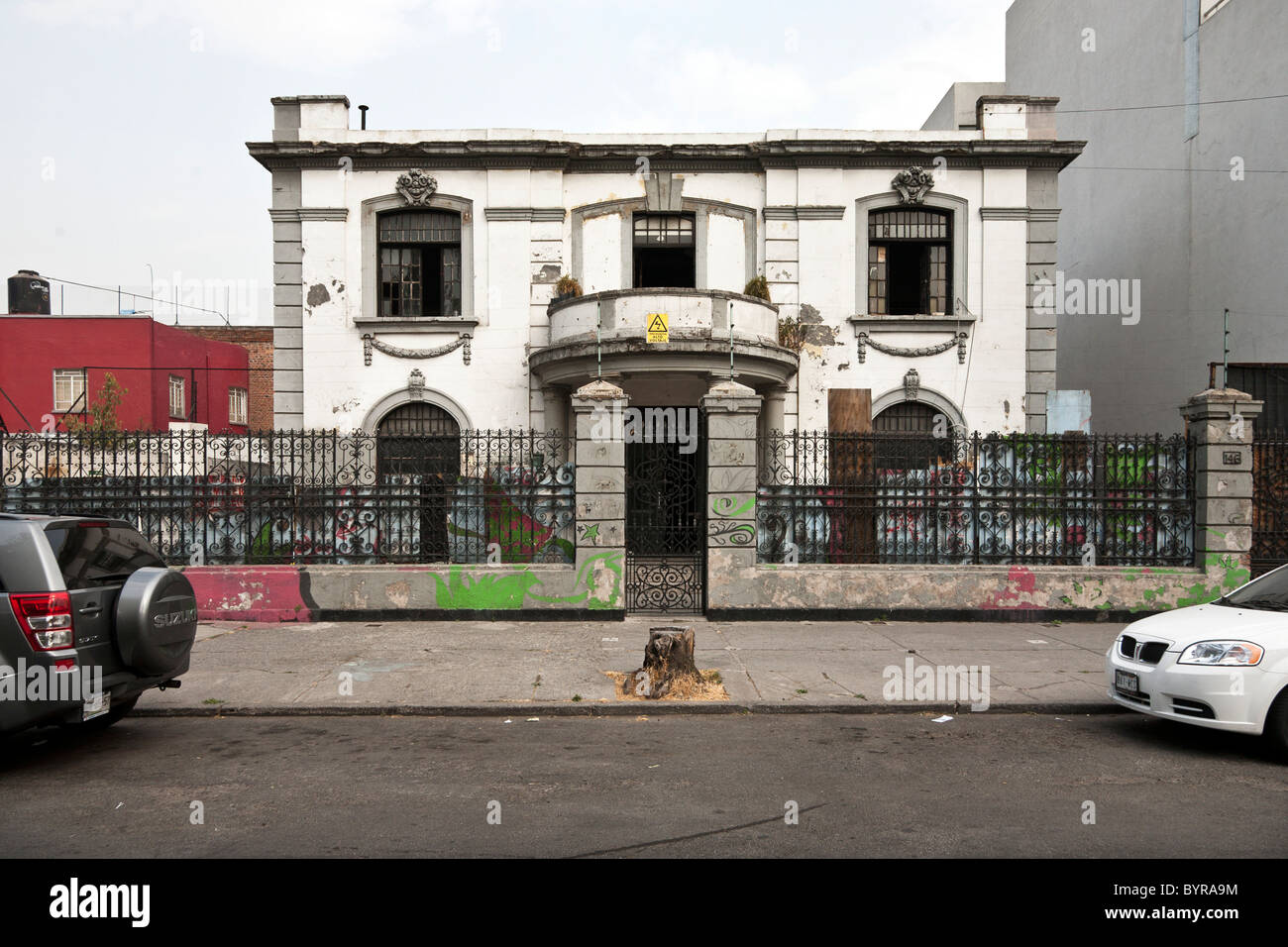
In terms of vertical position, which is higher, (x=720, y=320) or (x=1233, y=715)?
(x=720, y=320)

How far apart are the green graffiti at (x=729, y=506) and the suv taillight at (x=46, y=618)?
796 centimetres

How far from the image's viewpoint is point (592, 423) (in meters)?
12.6

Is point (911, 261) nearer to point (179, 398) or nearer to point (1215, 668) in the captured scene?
point (1215, 668)

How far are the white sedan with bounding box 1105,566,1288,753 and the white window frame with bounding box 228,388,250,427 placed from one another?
34621 millimetres

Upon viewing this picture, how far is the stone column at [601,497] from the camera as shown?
12461 mm

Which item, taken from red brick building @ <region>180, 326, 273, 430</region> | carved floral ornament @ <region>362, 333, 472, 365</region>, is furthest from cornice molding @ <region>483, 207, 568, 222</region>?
red brick building @ <region>180, 326, 273, 430</region>

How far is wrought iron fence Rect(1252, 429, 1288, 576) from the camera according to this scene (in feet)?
43.7

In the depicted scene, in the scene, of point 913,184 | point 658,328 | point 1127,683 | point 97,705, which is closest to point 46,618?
point 97,705

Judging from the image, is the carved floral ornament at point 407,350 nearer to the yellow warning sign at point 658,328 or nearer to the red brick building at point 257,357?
the yellow warning sign at point 658,328

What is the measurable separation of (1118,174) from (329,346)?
890 inches

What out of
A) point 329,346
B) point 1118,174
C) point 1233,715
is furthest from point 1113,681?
point 1118,174

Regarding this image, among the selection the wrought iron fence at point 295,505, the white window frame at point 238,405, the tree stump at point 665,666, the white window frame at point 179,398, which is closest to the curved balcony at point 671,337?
the wrought iron fence at point 295,505

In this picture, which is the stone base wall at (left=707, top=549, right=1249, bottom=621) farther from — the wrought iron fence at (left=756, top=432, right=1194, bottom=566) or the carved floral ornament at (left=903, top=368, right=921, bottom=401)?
the carved floral ornament at (left=903, top=368, right=921, bottom=401)

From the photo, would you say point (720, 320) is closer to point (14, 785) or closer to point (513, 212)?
point (513, 212)
